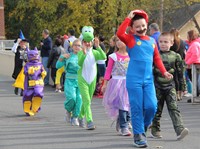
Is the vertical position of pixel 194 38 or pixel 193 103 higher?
pixel 194 38

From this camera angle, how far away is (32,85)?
13.7m

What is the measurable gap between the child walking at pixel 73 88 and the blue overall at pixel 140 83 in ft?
9.42

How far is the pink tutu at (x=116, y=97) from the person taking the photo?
10695mm

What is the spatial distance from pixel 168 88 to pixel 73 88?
8.60 ft

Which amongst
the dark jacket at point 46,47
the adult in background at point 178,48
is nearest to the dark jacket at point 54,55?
the dark jacket at point 46,47

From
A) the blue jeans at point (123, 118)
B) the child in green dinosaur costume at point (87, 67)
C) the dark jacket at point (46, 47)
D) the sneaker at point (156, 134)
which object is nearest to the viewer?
the sneaker at point (156, 134)

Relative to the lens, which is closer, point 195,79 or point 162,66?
point 162,66

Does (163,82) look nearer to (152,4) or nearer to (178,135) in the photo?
(178,135)

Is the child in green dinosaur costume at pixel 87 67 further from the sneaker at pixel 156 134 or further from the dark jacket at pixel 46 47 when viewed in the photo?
the dark jacket at pixel 46 47

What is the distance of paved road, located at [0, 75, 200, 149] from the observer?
31.5 ft

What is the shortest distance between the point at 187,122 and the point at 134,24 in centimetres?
416

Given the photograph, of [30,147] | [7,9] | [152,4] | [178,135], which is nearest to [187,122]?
[178,135]

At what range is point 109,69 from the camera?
10.6 m

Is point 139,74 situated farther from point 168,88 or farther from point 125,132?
point 125,132
